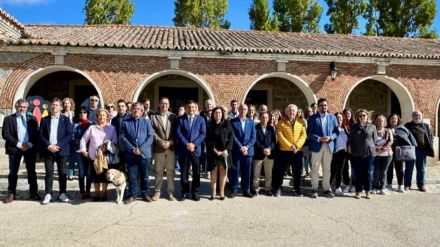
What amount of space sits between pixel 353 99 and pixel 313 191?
773 centimetres

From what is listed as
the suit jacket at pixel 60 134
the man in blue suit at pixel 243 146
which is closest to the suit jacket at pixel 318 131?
the man in blue suit at pixel 243 146

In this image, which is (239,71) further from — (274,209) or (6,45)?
(6,45)

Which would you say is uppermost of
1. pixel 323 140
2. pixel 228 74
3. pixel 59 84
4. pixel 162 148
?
pixel 228 74

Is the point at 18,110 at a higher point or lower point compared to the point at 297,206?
higher

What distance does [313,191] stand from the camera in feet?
19.3

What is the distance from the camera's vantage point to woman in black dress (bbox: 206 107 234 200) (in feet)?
17.9

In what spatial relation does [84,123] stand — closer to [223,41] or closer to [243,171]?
[243,171]

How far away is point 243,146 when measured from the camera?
18.4ft

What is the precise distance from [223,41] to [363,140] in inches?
257

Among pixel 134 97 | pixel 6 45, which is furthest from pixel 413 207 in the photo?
pixel 6 45

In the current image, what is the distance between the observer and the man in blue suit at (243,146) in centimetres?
566

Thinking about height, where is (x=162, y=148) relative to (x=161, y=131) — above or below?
below

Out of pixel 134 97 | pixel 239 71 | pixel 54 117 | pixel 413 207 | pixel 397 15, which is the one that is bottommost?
pixel 413 207

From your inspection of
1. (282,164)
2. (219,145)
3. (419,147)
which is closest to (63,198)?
(219,145)
